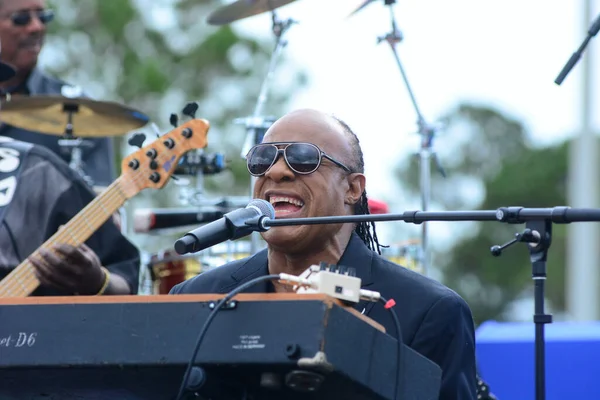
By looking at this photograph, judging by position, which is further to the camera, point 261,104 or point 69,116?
point 69,116

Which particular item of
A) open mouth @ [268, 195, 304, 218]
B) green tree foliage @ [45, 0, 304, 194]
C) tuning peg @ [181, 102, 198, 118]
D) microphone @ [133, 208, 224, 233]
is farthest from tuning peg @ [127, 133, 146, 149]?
green tree foliage @ [45, 0, 304, 194]

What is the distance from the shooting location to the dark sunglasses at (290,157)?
166 inches

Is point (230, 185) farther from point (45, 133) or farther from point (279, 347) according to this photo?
point (279, 347)

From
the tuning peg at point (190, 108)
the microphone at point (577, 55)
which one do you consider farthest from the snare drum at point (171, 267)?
the microphone at point (577, 55)

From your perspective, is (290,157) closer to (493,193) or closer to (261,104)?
(261,104)

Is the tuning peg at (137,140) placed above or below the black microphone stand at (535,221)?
above

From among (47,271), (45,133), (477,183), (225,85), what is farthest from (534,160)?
(47,271)

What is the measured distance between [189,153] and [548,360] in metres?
2.10

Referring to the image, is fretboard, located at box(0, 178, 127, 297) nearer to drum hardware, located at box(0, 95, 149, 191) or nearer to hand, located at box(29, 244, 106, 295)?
hand, located at box(29, 244, 106, 295)

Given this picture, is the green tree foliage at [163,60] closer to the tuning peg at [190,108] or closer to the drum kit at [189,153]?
the drum kit at [189,153]

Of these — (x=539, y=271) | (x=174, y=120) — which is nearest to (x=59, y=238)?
(x=174, y=120)

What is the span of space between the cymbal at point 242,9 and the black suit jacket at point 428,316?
249cm

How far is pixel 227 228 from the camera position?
3.53 m

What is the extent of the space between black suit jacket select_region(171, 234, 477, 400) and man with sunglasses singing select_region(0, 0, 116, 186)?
3.27 metres
